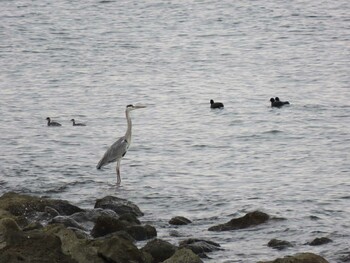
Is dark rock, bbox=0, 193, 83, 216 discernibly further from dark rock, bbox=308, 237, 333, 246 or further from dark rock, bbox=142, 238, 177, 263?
dark rock, bbox=308, 237, 333, 246

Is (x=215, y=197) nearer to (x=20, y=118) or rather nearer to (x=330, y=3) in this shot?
(x=20, y=118)

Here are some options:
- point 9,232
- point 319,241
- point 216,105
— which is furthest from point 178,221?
point 216,105

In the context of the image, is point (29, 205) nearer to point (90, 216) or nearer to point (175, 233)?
point (90, 216)

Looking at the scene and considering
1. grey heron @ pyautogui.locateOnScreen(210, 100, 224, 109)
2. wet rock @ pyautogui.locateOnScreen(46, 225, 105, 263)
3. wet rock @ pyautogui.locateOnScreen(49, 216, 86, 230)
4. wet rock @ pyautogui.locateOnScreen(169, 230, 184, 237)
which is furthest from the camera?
grey heron @ pyautogui.locateOnScreen(210, 100, 224, 109)

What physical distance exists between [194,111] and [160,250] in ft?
61.1

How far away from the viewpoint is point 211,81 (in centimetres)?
4003

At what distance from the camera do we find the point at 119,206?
760 inches

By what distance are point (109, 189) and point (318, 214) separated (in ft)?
16.6

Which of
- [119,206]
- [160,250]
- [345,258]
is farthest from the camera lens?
[119,206]

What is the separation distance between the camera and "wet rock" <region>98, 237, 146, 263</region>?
1463cm

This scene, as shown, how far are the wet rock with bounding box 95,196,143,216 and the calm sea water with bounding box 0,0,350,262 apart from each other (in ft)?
1.31

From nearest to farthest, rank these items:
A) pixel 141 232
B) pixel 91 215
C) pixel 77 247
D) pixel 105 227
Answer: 1. pixel 77 247
2. pixel 105 227
3. pixel 141 232
4. pixel 91 215

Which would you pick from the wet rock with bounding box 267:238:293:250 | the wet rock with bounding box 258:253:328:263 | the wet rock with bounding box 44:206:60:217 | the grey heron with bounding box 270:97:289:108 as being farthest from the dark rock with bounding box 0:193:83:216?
the grey heron with bounding box 270:97:289:108

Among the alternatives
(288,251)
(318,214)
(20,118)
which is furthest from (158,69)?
(288,251)
